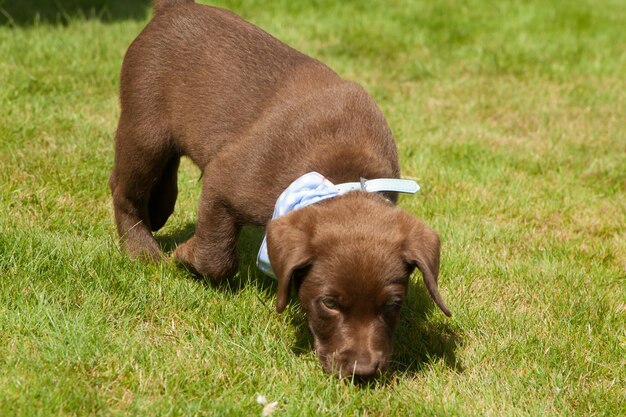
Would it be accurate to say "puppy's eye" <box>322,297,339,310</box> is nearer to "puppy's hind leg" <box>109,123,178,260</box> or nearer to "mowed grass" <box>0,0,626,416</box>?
"mowed grass" <box>0,0,626,416</box>

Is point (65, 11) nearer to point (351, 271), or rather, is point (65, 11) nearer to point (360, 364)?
point (351, 271)

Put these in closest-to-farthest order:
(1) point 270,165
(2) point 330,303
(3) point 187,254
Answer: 1. (2) point 330,303
2. (1) point 270,165
3. (3) point 187,254

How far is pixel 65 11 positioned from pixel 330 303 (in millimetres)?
5889

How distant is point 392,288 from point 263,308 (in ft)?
2.74

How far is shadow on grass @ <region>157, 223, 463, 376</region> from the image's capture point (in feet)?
13.0

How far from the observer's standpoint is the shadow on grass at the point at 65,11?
26.6ft

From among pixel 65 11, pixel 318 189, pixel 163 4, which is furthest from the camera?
pixel 65 11

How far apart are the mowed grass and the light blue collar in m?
0.56

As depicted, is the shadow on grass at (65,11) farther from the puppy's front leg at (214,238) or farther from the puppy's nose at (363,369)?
the puppy's nose at (363,369)

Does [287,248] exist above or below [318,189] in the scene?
below

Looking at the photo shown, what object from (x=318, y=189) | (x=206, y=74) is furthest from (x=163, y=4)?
(x=318, y=189)

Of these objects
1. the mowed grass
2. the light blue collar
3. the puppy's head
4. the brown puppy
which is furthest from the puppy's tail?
the puppy's head

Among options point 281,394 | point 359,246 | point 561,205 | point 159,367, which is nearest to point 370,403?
point 281,394

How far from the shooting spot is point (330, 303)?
142 inches
